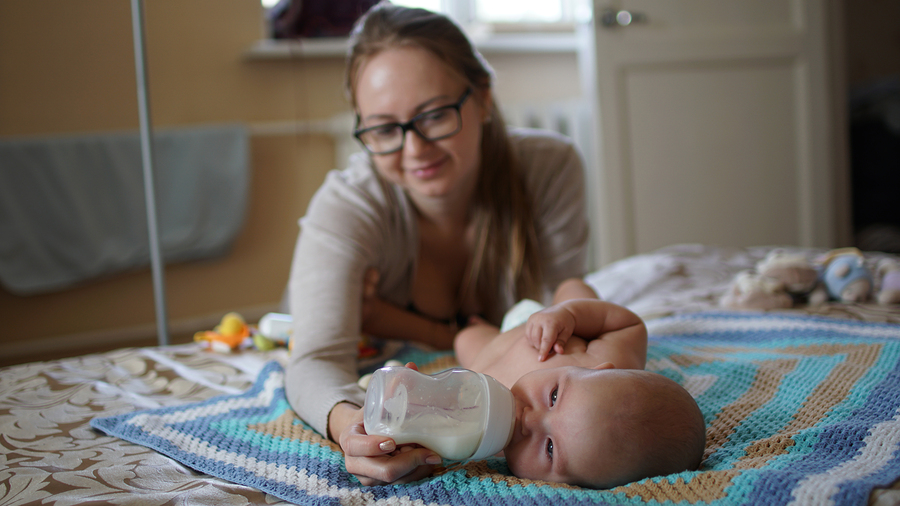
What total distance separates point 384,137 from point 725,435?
25.4 inches

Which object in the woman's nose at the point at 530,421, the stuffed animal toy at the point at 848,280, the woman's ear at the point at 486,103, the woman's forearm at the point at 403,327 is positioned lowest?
the woman's forearm at the point at 403,327

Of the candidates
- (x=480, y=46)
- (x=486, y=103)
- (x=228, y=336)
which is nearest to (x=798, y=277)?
(x=486, y=103)

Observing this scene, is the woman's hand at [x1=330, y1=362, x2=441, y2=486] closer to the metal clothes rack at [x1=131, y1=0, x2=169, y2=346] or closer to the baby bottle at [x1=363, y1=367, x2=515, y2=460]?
the baby bottle at [x1=363, y1=367, x2=515, y2=460]

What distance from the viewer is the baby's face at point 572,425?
60 cm

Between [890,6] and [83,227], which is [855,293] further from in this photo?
[890,6]

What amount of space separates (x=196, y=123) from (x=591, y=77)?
144cm

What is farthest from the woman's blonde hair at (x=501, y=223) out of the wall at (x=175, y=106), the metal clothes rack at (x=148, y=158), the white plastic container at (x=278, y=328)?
the wall at (x=175, y=106)

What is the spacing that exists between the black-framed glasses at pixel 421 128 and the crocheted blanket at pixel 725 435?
37 cm

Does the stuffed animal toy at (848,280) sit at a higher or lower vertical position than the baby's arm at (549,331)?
lower

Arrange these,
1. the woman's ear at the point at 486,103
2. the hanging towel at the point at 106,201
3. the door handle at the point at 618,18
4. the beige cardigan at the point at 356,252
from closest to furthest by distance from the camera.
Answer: the beige cardigan at the point at 356,252 < the woman's ear at the point at 486,103 < the hanging towel at the point at 106,201 < the door handle at the point at 618,18

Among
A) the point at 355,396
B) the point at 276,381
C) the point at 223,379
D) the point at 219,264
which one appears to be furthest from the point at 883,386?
the point at 219,264

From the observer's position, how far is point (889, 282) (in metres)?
1.19

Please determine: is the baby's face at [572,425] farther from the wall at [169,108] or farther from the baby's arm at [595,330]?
the wall at [169,108]

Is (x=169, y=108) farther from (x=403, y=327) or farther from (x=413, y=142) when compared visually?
(x=413, y=142)
